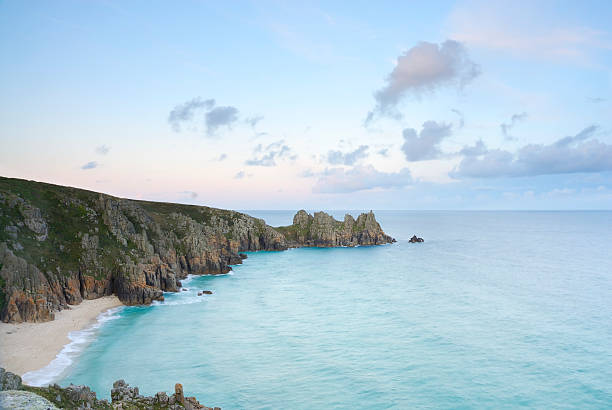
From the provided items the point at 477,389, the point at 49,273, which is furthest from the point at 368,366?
the point at 49,273

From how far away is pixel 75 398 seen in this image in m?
24.5

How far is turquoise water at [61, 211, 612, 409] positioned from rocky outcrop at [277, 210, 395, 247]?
237 feet

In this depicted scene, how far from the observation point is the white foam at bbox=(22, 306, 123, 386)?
38.5 meters

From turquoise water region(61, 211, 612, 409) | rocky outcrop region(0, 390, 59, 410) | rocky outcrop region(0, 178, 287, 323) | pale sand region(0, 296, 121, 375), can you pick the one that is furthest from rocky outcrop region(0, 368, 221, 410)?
rocky outcrop region(0, 178, 287, 323)

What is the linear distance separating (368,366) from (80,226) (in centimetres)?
6641

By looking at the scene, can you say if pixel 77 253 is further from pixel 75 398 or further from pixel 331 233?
pixel 331 233

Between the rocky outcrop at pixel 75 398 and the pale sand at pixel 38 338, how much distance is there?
51.2 feet

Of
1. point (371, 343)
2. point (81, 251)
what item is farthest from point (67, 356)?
point (371, 343)

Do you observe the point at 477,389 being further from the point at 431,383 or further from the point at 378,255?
the point at 378,255

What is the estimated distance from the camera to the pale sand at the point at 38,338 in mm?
41875

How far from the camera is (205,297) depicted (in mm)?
78375

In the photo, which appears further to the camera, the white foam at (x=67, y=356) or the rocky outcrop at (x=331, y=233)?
the rocky outcrop at (x=331, y=233)

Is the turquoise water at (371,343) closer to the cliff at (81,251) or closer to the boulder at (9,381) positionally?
the cliff at (81,251)

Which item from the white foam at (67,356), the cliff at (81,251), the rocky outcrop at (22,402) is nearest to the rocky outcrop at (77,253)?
the cliff at (81,251)
